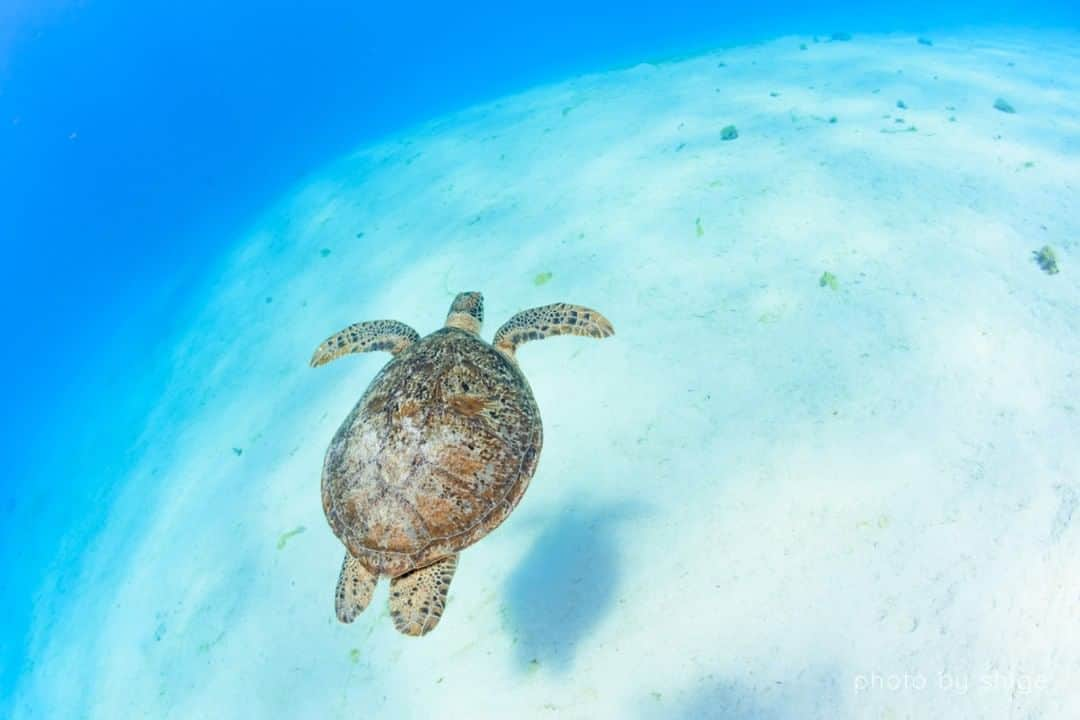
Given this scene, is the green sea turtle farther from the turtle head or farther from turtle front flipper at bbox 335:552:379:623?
the turtle head

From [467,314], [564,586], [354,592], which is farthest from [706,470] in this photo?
[354,592]

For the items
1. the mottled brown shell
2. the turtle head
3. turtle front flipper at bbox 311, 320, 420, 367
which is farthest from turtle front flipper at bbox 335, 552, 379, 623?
the turtle head

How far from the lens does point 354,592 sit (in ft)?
12.2

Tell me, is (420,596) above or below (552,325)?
below

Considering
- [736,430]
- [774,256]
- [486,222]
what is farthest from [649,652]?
[486,222]

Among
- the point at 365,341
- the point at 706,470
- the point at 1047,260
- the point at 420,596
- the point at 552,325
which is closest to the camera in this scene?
the point at 420,596

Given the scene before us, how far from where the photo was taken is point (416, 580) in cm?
358

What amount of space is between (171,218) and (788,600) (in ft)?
189

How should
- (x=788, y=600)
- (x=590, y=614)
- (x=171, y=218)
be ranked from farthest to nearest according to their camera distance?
(x=171, y=218), (x=590, y=614), (x=788, y=600)

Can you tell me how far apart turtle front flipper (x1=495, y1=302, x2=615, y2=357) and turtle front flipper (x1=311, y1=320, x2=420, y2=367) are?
1080 mm

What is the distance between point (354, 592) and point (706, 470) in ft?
12.1

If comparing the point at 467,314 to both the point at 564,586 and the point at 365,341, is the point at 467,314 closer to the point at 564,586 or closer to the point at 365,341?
the point at 365,341

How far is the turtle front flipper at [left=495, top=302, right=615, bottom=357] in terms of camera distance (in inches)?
195

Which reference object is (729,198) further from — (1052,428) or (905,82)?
(905,82)
